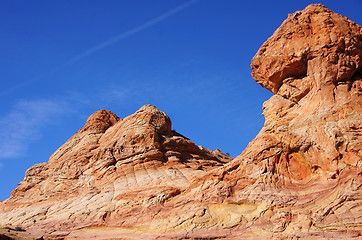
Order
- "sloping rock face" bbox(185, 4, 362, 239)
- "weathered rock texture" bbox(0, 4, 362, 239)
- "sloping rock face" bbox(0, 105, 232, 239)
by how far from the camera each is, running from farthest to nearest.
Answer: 1. "sloping rock face" bbox(0, 105, 232, 239)
2. "weathered rock texture" bbox(0, 4, 362, 239)
3. "sloping rock face" bbox(185, 4, 362, 239)

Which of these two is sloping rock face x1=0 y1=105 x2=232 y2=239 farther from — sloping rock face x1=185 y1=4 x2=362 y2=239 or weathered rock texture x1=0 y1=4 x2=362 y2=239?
sloping rock face x1=185 y1=4 x2=362 y2=239

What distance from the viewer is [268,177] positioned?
90.0 feet

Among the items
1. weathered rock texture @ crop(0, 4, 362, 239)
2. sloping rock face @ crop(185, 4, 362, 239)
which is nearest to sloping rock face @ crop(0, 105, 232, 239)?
weathered rock texture @ crop(0, 4, 362, 239)

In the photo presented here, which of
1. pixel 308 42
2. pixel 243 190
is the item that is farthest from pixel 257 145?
pixel 308 42

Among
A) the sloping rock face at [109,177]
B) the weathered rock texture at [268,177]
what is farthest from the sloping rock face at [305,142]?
the sloping rock face at [109,177]

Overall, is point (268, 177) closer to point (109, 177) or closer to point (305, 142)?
point (305, 142)

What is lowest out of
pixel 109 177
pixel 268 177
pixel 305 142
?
pixel 268 177

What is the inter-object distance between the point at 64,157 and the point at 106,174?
6.40 metres

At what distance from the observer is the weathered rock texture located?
25.3 m

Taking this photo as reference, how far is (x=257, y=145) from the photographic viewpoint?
29.0 meters

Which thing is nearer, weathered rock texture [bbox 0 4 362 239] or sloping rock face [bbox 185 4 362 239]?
sloping rock face [bbox 185 4 362 239]

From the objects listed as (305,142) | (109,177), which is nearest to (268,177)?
(305,142)

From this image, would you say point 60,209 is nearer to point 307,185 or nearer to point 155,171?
point 155,171

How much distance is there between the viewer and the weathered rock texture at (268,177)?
82.9ft
